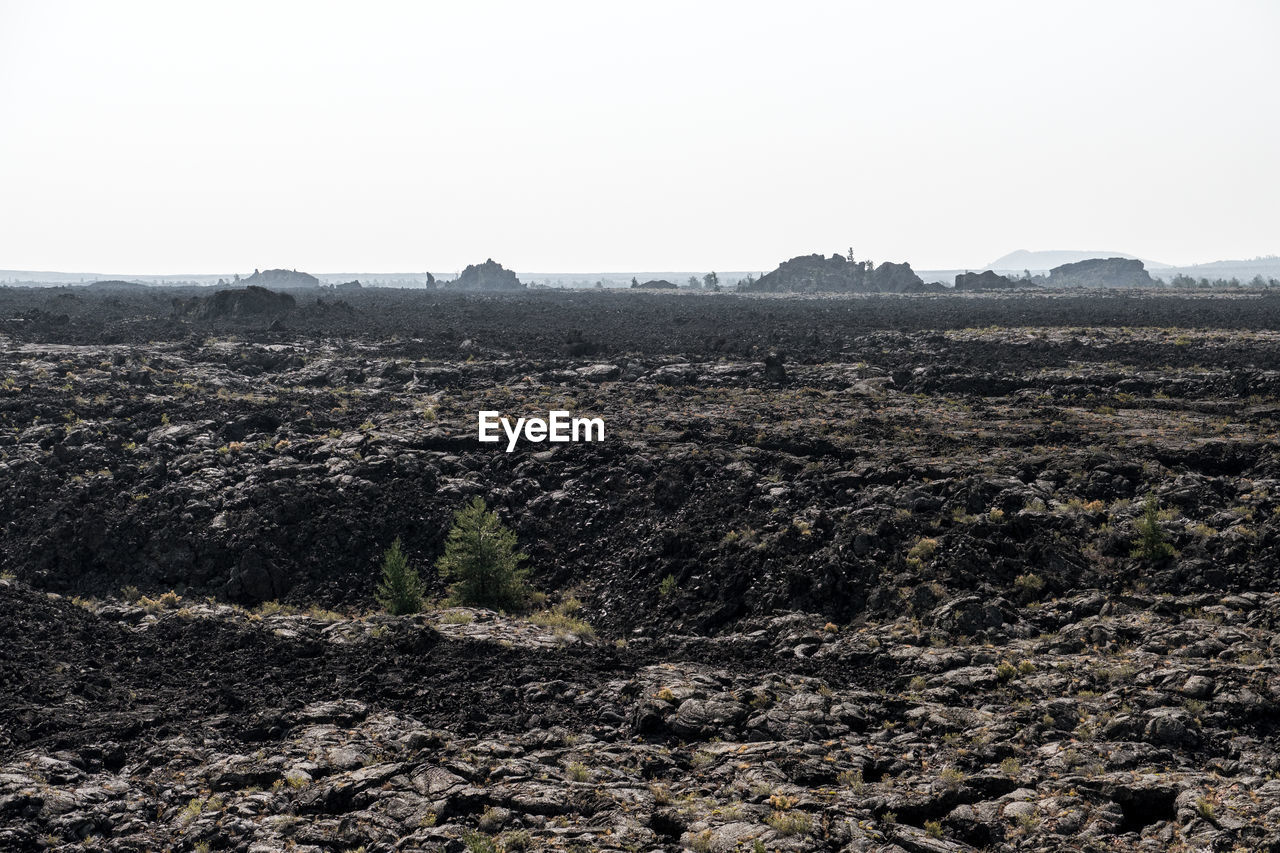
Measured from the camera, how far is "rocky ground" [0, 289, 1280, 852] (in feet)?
40.2

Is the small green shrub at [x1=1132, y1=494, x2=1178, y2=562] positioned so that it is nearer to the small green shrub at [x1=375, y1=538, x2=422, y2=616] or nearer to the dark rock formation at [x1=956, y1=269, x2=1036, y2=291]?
the small green shrub at [x1=375, y1=538, x2=422, y2=616]

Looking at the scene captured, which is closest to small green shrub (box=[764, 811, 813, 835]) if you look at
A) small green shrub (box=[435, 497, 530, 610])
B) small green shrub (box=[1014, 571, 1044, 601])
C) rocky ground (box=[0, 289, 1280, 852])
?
rocky ground (box=[0, 289, 1280, 852])

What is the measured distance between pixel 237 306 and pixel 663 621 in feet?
235

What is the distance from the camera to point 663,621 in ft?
72.1

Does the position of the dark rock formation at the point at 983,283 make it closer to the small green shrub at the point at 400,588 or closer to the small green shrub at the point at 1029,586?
the small green shrub at the point at 1029,586

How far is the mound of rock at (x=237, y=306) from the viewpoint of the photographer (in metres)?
78.6

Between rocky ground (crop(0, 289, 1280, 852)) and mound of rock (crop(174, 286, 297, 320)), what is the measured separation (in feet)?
123

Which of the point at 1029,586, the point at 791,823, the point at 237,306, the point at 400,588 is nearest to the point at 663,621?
the point at 400,588

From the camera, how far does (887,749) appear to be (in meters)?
13.9

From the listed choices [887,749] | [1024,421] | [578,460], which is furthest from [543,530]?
[1024,421]

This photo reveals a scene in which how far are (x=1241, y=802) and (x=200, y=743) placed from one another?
636 inches

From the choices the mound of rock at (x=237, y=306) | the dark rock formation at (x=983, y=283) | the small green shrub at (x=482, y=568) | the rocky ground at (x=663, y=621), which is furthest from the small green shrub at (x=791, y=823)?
the dark rock formation at (x=983, y=283)

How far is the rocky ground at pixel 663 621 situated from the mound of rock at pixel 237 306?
3739 centimetres

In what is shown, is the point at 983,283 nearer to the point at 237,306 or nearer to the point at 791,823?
the point at 237,306
